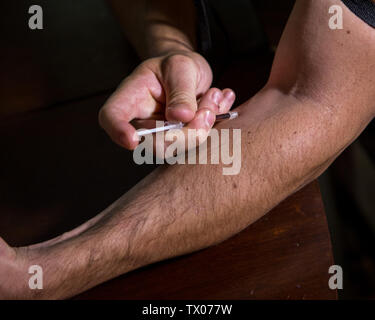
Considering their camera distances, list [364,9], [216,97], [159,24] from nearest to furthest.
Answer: [364,9] < [216,97] < [159,24]

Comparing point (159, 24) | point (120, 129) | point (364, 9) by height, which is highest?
point (159, 24)

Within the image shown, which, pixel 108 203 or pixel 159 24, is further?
pixel 159 24

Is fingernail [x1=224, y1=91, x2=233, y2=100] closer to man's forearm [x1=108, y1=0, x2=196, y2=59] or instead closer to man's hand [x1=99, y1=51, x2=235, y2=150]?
man's hand [x1=99, y1=51, x2=235, y2=150]

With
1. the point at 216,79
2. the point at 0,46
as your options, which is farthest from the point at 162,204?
the point at 0,46

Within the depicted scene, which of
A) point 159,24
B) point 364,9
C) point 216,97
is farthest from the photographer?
point 159,24

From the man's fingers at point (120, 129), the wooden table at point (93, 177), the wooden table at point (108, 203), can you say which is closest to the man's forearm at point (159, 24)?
the wooden table at point (93, 177)

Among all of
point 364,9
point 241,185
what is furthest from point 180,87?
point 364,9

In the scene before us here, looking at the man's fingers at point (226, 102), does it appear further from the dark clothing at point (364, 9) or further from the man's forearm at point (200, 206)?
the dark clothing at point (364, 9)

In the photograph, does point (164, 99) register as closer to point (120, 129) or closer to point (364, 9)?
point (120, 129)

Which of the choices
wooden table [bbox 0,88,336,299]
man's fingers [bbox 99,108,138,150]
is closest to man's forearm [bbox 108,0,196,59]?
wooden table [bbox 0,88,336,299]
